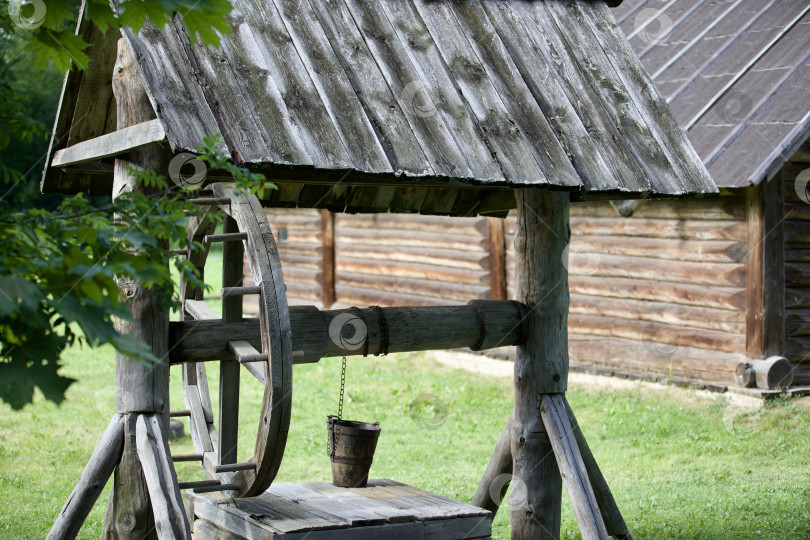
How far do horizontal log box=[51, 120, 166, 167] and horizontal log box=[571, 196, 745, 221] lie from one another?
23.4 feet

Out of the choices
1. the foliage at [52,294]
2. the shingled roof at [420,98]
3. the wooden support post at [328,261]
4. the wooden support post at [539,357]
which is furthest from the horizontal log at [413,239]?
the foliage at [52,294]

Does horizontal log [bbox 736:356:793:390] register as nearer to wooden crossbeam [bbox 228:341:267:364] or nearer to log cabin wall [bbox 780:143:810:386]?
log cabin wall [bbox 780:143:810:386]

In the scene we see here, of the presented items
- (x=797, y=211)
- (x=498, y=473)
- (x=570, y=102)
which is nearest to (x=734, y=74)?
(x=797, y=211)

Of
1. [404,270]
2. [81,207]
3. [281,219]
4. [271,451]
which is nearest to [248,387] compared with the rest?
[404,270]

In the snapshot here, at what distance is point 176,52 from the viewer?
13.7 ft

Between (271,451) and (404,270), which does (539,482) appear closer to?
(271,451)

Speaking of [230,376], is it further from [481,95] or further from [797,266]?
[797,266]

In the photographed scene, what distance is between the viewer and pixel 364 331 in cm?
502

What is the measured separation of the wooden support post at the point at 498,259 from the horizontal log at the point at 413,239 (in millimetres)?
269

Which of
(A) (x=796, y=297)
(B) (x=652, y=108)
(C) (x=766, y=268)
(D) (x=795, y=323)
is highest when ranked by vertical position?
(B) (x=652, y=108)

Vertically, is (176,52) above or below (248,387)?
above

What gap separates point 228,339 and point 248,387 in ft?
25.9

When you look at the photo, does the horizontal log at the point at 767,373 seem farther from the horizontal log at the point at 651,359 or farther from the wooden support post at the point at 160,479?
the wooden support post at the point at 160,479

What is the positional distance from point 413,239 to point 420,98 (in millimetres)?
9513
